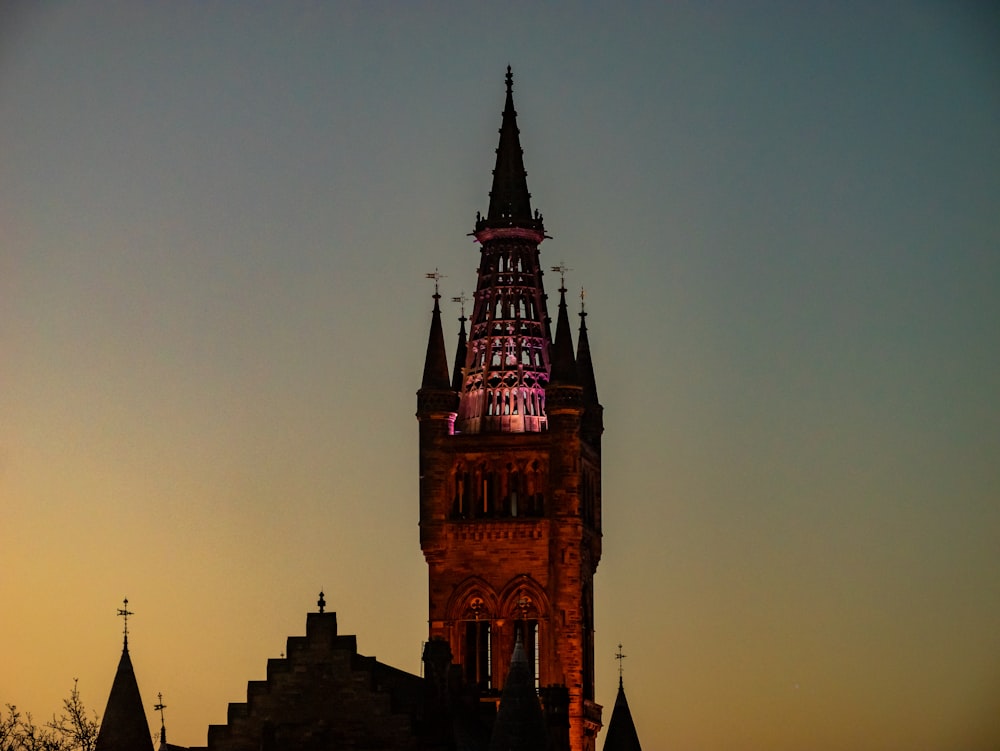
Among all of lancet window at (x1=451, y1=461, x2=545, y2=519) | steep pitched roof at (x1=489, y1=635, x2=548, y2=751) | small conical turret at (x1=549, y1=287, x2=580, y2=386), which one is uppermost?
small conical turret at (x1=549, y1=287, x2=580, y2=386)

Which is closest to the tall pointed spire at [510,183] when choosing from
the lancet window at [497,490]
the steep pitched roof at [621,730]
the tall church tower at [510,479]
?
the tall church tower at [510,479]

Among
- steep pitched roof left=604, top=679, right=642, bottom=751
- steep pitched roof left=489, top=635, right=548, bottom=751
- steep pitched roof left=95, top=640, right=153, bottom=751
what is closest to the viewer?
steep pitched roof left=489, top=635, right=548, bottom=751

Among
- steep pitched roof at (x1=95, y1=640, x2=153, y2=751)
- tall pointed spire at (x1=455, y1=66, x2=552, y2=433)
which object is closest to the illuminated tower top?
tall pointed spire at (x1=455, y1=66, x2=552, y2=433)

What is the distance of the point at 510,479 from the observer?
559 feet

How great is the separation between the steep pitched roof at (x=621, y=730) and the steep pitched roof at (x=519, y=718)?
29.3 meters

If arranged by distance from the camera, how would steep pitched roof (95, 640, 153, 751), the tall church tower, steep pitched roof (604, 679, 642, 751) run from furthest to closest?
the tall church tower → steep pitched roof (604, 679, 642, 751) → steep pitched roof (95, 640, 153, 751)

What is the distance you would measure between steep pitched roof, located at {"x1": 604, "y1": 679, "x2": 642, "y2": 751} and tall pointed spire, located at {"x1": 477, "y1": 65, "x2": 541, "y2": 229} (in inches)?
1032

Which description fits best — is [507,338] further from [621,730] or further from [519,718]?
[519,718]

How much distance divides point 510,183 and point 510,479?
44.0 feet

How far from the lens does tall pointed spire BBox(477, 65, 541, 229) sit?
172 meters

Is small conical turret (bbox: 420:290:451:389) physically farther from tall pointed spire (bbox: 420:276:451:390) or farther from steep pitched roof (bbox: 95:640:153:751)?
steep pitched roof (bbox: 95:640:153:751)

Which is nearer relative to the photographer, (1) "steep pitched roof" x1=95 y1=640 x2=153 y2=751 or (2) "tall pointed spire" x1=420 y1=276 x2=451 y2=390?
(1) "steep pitched roof" x1=95 y1=640 x2=153 y2=751

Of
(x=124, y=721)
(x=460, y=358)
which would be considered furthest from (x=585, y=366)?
(x=124, y=721)

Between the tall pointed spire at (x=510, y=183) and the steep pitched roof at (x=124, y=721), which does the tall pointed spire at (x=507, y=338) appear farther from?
the steep pitched roof at (x=124, y=721)
